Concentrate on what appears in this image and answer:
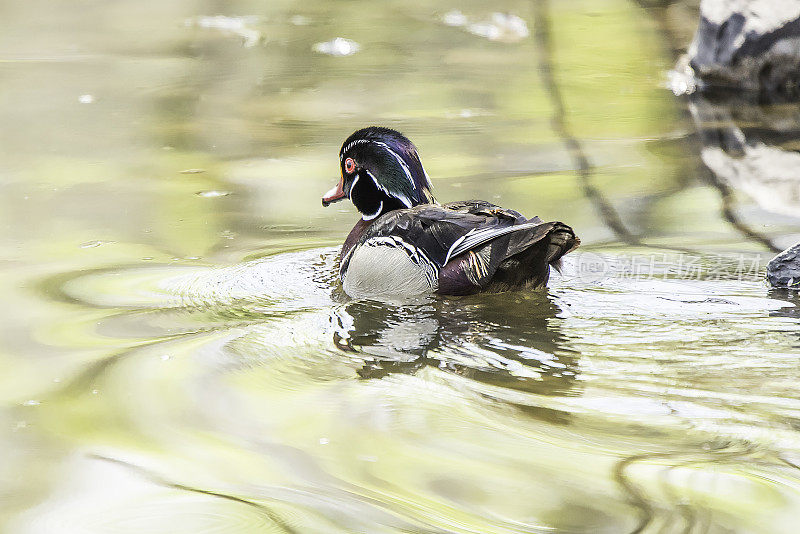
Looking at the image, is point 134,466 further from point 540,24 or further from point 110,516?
point 540,24

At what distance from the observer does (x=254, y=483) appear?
10.6 feet

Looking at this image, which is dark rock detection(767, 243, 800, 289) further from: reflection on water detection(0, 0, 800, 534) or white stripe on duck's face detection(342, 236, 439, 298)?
white stripe on duck's face detection(342, 236, 439, 298)

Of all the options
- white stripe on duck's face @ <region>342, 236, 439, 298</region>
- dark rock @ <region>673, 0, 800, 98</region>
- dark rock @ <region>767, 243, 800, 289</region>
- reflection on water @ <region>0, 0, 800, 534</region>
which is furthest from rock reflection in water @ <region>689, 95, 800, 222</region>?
white stripe on duck's face @ <region>342, 236, 439, 298</region>

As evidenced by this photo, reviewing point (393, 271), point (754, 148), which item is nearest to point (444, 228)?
point (393, 271)

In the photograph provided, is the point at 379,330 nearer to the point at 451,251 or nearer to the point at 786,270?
the point at 451,251

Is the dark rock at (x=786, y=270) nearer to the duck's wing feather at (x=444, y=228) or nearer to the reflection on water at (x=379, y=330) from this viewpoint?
the reflection on water at (x=379, y=330)

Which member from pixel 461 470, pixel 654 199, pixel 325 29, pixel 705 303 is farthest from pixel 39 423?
pixel 325 29

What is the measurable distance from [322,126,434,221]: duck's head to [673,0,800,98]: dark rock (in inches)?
208

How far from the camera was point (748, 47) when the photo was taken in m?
10.2

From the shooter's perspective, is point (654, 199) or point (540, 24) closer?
point (654, 199)

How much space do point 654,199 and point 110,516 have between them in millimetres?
4394

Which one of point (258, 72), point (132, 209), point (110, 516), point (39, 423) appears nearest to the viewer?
point (110, 516)

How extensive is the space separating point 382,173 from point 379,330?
1313mm

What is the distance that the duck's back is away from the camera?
488cm
